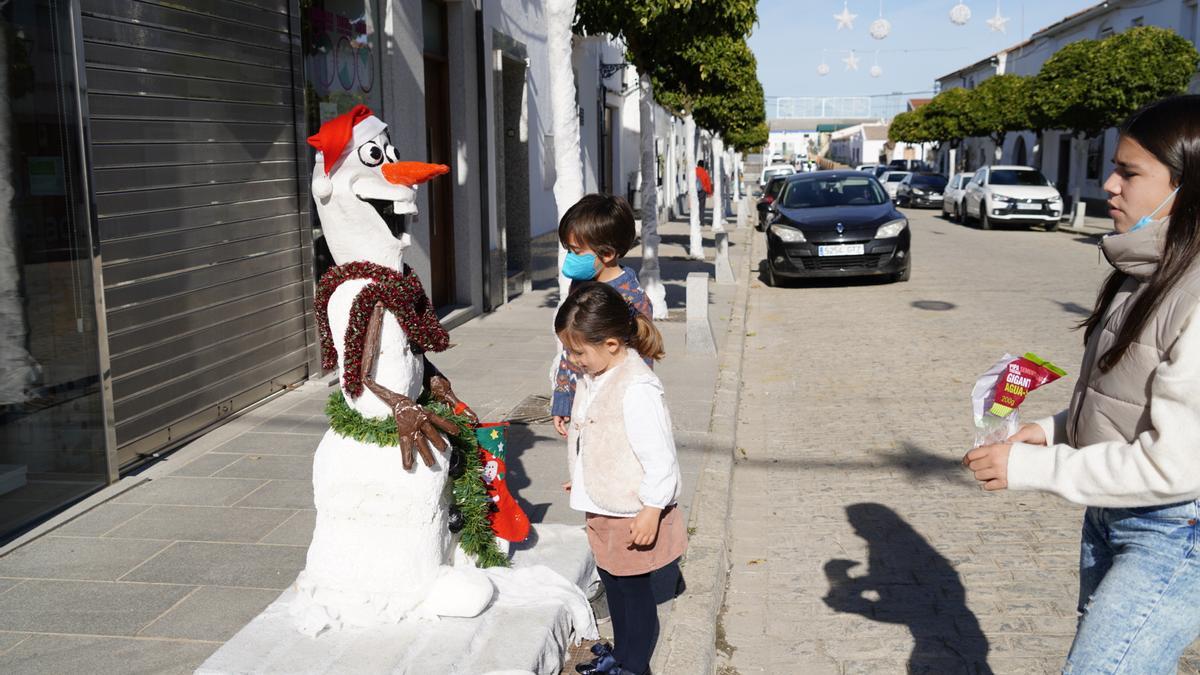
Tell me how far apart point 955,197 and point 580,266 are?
28289 millimetres

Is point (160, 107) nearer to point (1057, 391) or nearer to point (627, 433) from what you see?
point (627, 433)

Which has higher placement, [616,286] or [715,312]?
[616,286]

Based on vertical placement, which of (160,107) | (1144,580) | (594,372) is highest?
(160,107)

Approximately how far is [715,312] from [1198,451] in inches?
413

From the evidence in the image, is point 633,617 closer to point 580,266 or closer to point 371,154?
point 580,266

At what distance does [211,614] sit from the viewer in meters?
4.07

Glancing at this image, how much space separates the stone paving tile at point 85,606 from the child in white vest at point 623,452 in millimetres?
1897

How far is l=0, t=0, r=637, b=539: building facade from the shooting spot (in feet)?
17.4

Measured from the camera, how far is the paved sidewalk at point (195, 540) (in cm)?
388

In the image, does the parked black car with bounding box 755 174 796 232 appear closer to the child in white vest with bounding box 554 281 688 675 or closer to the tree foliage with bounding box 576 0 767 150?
the tree foliage with bounding box 576 0 767 150

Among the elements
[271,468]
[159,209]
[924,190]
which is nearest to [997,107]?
[924,190]

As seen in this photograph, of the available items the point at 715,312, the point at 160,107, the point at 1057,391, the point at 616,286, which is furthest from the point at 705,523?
the point at 715,312

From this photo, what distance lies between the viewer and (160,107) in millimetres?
6418

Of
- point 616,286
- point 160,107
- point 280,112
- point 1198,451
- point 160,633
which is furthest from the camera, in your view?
point 280,112
